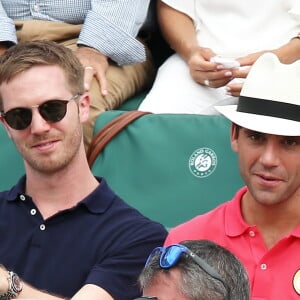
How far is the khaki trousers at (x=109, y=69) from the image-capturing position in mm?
3766

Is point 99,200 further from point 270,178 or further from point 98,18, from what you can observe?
point 98,18

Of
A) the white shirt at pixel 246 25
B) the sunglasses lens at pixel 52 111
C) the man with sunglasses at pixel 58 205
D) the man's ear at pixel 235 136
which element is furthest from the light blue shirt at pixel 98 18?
the man's ear at pixel 235 136

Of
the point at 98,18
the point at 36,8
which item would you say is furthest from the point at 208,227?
the point at 36,8

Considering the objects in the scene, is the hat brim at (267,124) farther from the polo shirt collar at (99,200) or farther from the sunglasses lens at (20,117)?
the sunglasses lens at (20,117)

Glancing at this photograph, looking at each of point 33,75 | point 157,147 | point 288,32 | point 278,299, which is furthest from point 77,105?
point 288,32

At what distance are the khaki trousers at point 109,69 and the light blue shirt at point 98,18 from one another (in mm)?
50

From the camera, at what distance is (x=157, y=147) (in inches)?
133

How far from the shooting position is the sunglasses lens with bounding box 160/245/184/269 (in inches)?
75.9

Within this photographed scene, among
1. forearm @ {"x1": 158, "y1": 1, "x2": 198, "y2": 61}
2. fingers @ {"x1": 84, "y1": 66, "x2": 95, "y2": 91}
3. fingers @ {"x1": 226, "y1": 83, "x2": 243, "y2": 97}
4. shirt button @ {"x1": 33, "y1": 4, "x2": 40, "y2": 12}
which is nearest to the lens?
fingers @ {"x1": 226, "y1": 83, "x2": 243, "y2": 97}

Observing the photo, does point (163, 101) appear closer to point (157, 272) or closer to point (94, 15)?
point (94, 15)

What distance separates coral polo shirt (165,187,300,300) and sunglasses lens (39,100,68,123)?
1.64ft

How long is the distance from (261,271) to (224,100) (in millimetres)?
1272

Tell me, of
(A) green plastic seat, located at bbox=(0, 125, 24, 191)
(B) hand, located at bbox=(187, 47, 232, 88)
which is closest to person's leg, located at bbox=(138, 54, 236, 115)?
(B) hand, located at bbox=(187, 47, 232, 88)

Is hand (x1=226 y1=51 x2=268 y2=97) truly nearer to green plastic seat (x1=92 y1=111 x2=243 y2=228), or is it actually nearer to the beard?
green plastic seat (x1=92 y1=111 x2=243 y2=228)
